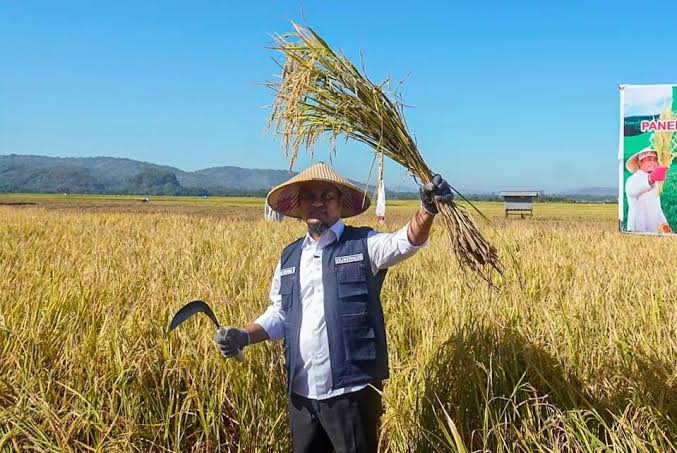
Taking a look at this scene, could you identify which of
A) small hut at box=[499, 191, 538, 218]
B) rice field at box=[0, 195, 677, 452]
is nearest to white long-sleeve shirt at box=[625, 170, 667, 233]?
rice field at box=[0, 195, 677, 452]

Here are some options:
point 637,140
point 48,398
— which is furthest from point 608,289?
point 637,140

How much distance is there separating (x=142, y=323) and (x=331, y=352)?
121 cm

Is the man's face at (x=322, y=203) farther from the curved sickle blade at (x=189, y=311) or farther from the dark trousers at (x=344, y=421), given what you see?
the dark trousers at (x=344, y=421)

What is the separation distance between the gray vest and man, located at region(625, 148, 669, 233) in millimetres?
8048

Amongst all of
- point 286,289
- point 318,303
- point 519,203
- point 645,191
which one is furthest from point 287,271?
point 519,203

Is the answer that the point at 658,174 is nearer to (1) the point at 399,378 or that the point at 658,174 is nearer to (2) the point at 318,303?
(1) the point at 399,378

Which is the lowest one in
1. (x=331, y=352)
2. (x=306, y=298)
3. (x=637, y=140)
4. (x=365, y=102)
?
(x=331, y=352)

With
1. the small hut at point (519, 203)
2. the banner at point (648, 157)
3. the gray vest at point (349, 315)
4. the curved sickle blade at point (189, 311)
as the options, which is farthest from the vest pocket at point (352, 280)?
the small hut at point (519, 203)

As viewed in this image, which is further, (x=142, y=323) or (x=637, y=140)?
→ (x=637, y=140)

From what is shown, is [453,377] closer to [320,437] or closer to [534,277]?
[320,437]

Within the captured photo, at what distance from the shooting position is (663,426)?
6.39 ft

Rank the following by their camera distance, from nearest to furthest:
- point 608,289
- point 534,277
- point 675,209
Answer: point 608,289, point 534,277, point 675,209

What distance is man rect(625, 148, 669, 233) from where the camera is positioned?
27.8 ft

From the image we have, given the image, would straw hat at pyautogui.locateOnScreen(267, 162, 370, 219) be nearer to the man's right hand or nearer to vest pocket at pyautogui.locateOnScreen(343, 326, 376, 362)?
vest pocket at pyautogui.locateOnScreen(343, 326, 376, 362)
